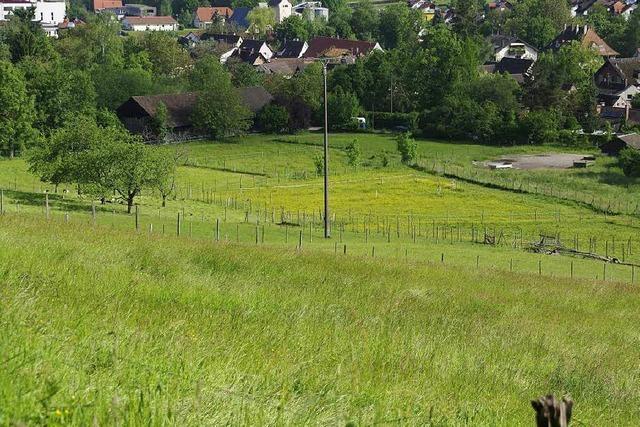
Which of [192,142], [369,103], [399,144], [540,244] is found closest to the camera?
[540,244]

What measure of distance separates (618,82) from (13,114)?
63.0 m

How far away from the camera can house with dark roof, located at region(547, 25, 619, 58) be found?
118 meters

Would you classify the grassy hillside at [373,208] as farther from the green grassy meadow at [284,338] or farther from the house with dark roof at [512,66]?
the house with dark roof at [512,66]

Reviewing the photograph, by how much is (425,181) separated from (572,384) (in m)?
48.6

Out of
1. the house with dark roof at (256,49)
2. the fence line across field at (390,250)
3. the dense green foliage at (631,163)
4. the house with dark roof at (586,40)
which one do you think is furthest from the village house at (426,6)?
the fence line across field at (390,250)

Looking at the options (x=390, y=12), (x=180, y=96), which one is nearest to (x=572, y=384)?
(x=180, y=96)

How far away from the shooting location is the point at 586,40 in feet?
389

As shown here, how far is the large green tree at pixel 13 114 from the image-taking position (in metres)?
63.0

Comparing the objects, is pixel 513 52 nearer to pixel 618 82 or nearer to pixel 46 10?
pixel 618 82

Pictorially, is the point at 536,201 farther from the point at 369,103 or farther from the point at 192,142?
the point at 369,103

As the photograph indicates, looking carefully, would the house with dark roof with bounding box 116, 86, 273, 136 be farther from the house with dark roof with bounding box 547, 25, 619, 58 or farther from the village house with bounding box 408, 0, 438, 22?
the village house with bounding box 408, 0, 438, 22

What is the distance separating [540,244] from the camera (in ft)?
122

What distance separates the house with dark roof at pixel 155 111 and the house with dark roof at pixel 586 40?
56.9 m

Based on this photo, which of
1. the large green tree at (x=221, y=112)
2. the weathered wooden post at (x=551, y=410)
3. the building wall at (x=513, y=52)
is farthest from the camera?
the building wall at (x=513, y=52)
